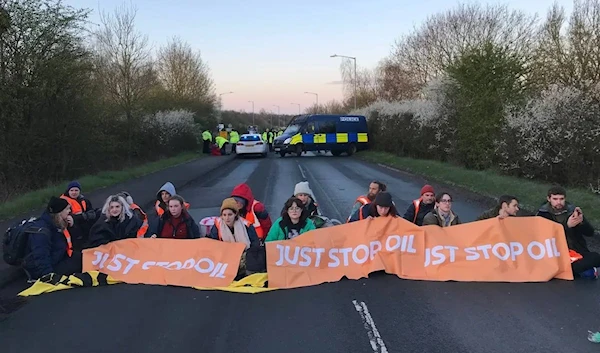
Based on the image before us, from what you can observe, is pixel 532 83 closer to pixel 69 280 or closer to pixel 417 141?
pixel 417 141

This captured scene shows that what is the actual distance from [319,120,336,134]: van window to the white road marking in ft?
116

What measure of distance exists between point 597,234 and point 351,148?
1323 inches

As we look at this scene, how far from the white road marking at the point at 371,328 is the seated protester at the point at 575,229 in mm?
3051

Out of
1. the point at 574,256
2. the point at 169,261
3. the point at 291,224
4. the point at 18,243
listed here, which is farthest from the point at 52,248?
the point at 574,256

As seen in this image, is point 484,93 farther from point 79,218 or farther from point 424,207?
point 79,218

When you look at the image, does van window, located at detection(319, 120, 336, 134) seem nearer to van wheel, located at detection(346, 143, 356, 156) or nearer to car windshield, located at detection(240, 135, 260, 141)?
van wheel, located at detection(346, 143, 356, 156)

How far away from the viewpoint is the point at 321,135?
137ft

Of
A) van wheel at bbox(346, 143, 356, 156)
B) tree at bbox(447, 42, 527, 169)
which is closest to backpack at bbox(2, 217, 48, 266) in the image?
tree at bbox(447, 42, 527, 169)

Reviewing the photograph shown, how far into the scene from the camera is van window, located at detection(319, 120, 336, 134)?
41.7 meters

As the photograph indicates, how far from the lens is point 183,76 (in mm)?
57219

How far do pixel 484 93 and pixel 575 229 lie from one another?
16261 mm

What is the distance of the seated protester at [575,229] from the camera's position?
761cm

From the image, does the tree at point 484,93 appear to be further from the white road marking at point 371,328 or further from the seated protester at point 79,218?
the white road marking at point 371,328

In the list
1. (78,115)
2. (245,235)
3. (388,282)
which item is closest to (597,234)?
(388,282)
